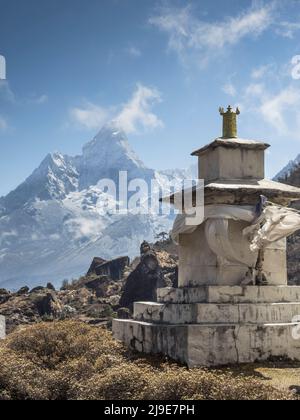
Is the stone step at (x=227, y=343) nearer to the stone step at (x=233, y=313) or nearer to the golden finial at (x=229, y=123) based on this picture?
the stone step at (x=233, y=313)

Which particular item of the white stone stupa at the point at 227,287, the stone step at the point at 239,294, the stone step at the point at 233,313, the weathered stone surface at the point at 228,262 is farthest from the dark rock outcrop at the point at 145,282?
the stone step at the point at 233,313

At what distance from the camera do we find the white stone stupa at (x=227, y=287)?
12891 mm

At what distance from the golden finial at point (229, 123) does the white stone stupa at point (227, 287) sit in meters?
0.03

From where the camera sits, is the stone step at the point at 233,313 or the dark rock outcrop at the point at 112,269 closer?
the stone step at the point at 233,313

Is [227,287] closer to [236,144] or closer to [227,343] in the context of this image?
[227,343]

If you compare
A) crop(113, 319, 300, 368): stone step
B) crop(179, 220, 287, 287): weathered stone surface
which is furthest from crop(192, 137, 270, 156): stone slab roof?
crop(113, 319, 300, 368): stone step

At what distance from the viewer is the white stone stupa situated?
12.9m

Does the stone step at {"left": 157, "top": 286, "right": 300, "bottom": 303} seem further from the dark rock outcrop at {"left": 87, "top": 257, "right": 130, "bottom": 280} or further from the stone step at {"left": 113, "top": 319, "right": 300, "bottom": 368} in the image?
the dark rock outcrop at {"left": 87, "top": 257, "right": 130, "bottom": 280}

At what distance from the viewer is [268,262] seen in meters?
15.0

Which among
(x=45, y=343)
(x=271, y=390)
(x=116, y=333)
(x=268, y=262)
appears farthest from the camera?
(x=116, y=333)

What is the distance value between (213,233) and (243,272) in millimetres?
1210
